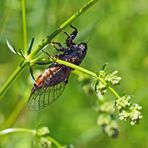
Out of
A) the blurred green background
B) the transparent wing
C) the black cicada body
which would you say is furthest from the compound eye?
the blurred green background

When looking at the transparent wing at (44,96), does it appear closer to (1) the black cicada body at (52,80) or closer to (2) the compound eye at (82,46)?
(1) the black cicada body at (52,80)

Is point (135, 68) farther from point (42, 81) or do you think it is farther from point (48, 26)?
point (42, 81)

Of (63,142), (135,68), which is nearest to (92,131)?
(63,142)

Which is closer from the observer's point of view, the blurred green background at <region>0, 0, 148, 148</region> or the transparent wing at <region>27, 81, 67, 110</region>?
the transparent wing at <region>27, 81, 67, 110</region>

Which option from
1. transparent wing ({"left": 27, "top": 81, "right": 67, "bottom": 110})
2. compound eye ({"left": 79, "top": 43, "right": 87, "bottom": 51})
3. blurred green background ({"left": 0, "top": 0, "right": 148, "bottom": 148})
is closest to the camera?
transparent wing ({"left": 27, "top": 81, "right": 67, "bottom": 110})

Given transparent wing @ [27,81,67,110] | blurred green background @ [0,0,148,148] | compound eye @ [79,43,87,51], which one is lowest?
transparent wing @ [27,81,67,110]

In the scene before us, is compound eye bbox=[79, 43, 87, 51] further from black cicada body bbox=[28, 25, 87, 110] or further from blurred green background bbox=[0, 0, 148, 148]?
blurred green background bbox=[0, 0, 148, 148]
